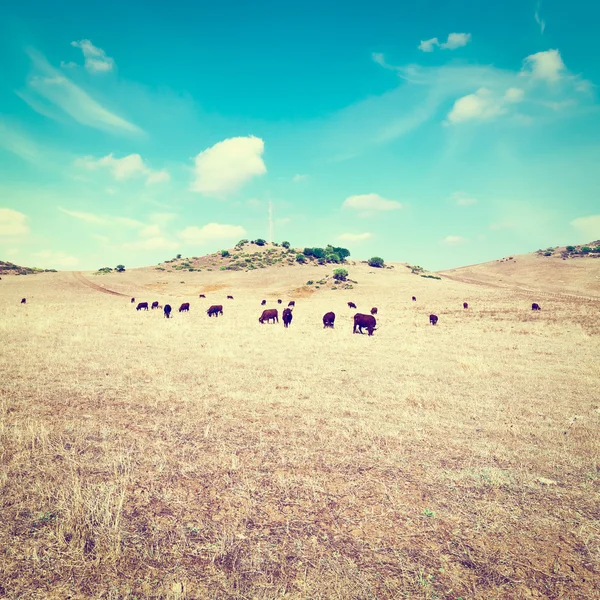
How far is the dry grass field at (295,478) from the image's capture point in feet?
12.1

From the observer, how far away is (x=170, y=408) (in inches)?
333

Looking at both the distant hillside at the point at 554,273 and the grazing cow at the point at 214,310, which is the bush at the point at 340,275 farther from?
the grazing cow at the point at 214,310

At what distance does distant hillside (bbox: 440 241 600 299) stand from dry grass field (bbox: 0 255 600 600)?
Answer: 182 feet

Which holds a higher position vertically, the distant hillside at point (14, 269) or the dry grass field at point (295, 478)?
the distant hillside at point (14, 269)

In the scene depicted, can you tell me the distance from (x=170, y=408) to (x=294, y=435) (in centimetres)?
346

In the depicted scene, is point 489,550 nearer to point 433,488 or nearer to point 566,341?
point 433,488

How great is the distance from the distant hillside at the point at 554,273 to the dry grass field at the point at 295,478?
55.6 metres

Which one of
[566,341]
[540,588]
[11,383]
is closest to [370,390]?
[540,588]

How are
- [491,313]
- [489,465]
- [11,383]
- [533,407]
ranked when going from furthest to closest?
1. [491,313]
2. [11,383]
3. [533,407]
4. [489,465]

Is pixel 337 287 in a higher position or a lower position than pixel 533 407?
higher

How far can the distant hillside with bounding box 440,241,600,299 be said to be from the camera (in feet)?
193

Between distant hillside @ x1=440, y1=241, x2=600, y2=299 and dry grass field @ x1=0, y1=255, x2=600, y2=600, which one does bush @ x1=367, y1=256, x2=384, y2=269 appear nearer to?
distant hillside @ x1=440, y1=241, x2=600, y2=299

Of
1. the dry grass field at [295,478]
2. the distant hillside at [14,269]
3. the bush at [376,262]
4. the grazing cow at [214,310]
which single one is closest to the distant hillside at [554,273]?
the bush at [376,262]

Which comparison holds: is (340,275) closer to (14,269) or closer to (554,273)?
(554,273)
